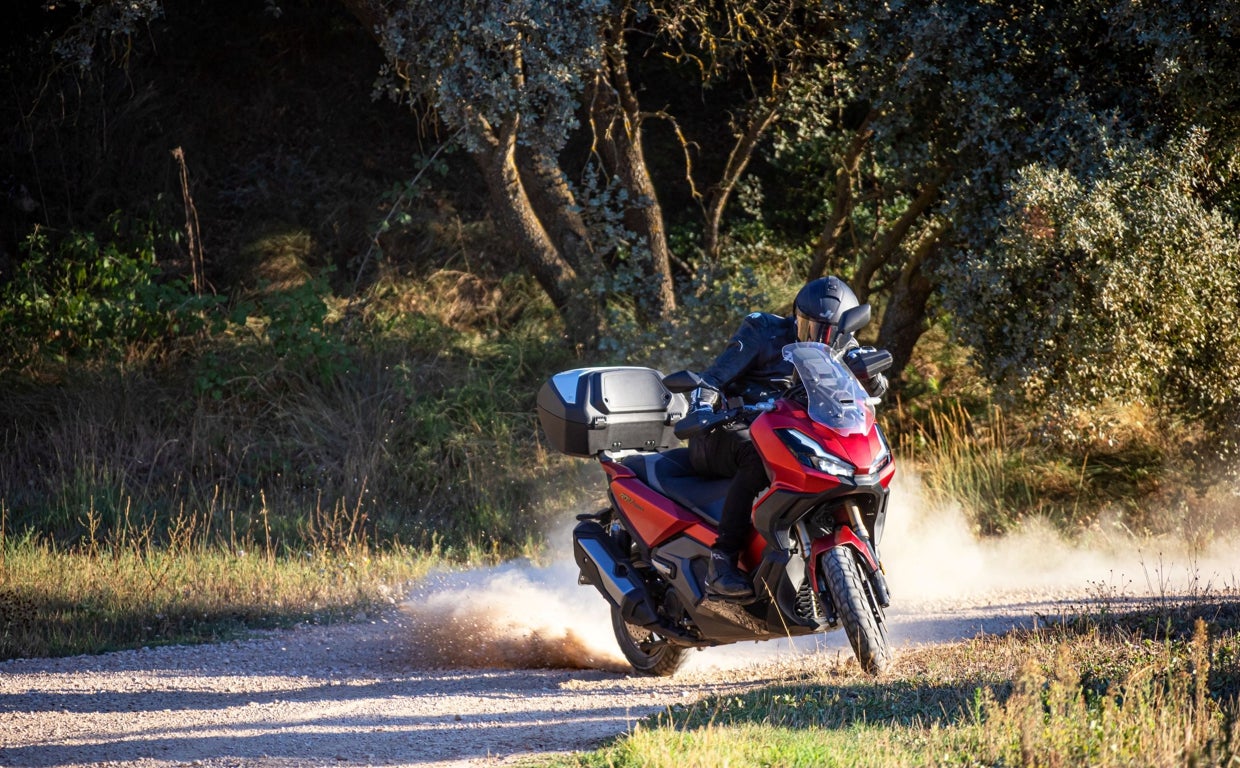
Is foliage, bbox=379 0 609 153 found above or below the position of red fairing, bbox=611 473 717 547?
above

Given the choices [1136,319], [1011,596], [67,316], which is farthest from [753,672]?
[67,316]

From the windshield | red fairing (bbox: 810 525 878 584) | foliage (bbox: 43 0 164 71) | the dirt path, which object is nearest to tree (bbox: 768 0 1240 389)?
the dirt path

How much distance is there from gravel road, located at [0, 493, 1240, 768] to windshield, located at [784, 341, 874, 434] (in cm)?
151

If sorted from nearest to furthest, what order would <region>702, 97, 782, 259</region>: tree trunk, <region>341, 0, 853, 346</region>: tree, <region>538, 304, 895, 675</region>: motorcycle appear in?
<region>538, 304, 895, 675</region>: motorcycle
<region>341, 0, 853, 346</region>: tree
<region>702, 97, 782, 259</region>: tree trunk

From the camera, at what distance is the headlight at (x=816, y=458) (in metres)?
5.21

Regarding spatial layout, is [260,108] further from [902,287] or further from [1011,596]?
[1011,596]

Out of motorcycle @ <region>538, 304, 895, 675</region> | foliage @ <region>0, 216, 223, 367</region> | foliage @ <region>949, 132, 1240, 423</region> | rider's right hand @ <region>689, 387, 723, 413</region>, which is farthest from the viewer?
foliage @ <region>0, 216, 223, 367</region>

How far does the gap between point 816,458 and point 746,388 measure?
0.94 meters

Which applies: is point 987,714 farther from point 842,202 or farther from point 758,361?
point 842,202

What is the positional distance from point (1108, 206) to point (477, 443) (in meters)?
5.54

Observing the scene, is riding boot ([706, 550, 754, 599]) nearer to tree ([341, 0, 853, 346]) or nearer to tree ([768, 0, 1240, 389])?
tree ([768, 0, 1240, 389])

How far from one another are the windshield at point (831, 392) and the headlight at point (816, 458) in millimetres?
101

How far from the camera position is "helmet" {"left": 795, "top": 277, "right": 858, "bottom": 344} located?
5633 millimetres

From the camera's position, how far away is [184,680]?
6656 millimetres
